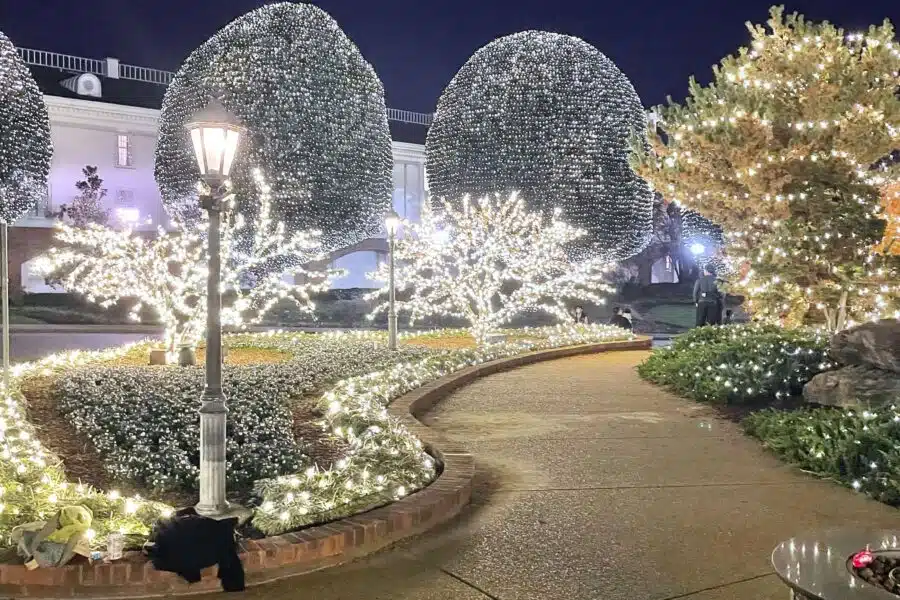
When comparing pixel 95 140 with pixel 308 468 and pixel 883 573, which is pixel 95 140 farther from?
pixel 883 573

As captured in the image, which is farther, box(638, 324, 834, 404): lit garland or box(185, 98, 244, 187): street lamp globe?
box(638, 324, 834, 404): lit garland

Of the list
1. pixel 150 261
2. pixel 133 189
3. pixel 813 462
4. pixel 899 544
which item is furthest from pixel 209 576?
pixel 133 189

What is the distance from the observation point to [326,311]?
110 ft

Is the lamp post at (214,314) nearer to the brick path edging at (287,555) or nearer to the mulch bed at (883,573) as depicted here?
the brick path edging at (287,555)

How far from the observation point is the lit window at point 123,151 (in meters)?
36.4

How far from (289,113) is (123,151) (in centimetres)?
1284

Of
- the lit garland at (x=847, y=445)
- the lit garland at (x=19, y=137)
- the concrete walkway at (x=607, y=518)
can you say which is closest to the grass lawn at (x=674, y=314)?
the lit garland at (x=19, y=137)

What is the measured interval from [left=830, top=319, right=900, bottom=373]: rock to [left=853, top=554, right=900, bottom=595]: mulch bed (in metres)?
5.89

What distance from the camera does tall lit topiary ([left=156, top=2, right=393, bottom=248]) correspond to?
26672mm

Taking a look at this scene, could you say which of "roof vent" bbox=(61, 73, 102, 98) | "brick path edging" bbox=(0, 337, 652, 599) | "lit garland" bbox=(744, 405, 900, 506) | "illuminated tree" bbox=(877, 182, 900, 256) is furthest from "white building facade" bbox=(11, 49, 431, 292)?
"brick path edging" bbox=(0, 337, 652, 599)

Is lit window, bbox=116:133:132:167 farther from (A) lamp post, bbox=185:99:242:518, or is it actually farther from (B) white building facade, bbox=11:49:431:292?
(A) lamp post, bbox=185:99:242:518

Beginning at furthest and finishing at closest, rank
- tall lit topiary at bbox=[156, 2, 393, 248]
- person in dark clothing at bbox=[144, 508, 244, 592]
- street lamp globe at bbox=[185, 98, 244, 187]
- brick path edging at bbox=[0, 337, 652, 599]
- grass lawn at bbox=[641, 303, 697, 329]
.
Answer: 1. grass lawn at bbox=[641, 303, 697, 329]
2. tall lit topiary at bbox=[156, 2, 393, 248]
3. street lamp globe at bbox=[185, 98, 244, 187]
4. person in dark clothing at bbox=[144, 508, 244, 592]
5. brick path edging at bbox=[0, 337, 652, 599]

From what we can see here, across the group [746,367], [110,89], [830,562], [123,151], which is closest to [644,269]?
[123,151]

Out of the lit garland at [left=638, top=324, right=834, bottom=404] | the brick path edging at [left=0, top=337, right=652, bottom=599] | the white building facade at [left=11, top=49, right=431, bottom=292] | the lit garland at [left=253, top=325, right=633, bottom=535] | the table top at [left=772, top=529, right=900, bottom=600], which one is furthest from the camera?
the white building facade at [left=11, top=49, right=431, bottom=292]
